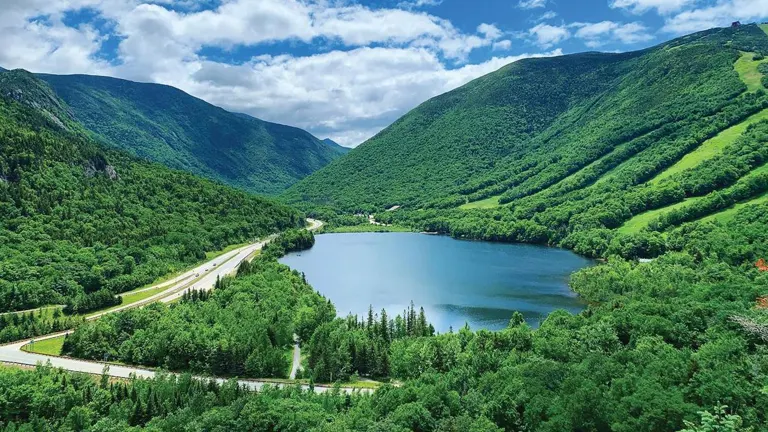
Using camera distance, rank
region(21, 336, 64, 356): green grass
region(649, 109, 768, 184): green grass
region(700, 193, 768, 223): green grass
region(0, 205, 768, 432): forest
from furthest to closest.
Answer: region(649, 109, 768, 184): green grass < region(700, 193, 768, 223): green grass < region(21, 336, 64, 356): green grass < region(0, 205, 768, 432): forest

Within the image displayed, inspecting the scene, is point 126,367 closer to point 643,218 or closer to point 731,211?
point 731,211

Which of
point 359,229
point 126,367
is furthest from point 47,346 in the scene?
point 359,229

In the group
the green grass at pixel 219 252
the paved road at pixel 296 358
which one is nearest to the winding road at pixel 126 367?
the paved road at pixel 296 358

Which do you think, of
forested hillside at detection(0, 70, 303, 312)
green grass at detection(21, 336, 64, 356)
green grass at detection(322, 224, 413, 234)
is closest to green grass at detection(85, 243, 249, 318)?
forested hillside at detection(0, 70, 303, 312)

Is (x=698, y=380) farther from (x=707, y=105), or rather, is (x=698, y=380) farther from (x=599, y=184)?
(x=707, y=105)

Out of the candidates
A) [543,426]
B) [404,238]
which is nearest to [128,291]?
[543,426]

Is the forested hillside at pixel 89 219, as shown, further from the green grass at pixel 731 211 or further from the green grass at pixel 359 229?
the green grass at pixel 731 211

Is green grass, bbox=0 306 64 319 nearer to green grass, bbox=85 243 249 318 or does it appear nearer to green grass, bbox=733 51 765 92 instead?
green grass, bbox=85 243 249 318
